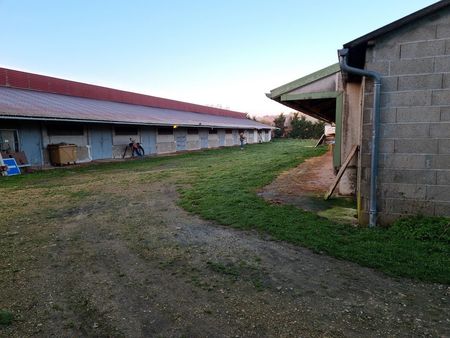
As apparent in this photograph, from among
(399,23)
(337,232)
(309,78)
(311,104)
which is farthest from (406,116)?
(311,104)

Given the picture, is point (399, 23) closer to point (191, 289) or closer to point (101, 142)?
point (191, 289)

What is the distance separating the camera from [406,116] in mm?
4949

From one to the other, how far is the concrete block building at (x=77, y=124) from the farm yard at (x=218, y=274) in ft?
26.5

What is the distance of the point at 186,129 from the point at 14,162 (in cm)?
1418

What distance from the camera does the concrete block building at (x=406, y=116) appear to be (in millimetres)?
4746

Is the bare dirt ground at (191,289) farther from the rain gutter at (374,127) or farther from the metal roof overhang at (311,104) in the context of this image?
the metal roof overhang at (311,104)

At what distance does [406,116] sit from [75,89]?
902 inches

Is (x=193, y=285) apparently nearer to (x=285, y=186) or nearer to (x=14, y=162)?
(x=285, y=186)

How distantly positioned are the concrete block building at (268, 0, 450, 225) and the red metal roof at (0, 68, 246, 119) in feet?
65.6

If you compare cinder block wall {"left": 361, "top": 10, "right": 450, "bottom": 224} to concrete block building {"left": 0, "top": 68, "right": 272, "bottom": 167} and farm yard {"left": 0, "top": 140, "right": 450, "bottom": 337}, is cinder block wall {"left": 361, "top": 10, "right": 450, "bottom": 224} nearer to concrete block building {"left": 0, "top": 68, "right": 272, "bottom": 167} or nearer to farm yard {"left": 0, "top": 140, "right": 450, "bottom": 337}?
farm yard {"left": 0, "top": 140, "right": 450, "bottom": 337}

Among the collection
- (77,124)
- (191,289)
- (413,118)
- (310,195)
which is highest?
(77,124)

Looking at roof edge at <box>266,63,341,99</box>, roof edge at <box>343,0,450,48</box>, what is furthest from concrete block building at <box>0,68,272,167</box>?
roof edge at <box>343,0,450,48</box>

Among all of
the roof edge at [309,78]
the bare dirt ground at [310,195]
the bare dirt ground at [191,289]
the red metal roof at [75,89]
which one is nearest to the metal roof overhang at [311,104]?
the roof edge at [309,78]

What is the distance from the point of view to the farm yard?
2.75m
